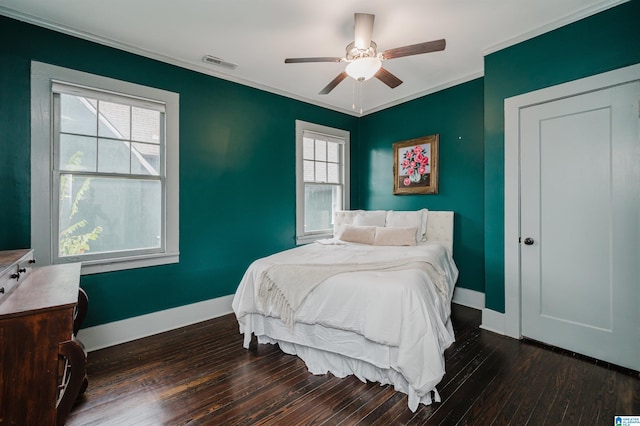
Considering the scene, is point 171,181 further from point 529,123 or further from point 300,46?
point 529,123

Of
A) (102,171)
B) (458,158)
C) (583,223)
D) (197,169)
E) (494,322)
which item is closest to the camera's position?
(583,223)

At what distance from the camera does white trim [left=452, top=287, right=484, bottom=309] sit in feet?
11.6

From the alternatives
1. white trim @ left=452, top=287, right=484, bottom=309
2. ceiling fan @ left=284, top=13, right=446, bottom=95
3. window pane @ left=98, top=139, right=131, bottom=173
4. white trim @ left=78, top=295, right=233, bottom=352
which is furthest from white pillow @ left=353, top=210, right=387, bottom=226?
window pane @ left=98, top=139, right=131, bottom=173

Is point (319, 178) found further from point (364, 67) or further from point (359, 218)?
point (364, 67)

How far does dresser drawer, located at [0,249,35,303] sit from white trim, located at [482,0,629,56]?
418 centimetres

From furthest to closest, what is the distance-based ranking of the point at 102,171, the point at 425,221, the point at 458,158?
the point at 425,221 → the point at 458,158 → the point at 102,171

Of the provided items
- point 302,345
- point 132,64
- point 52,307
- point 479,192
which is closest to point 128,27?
point 132,64

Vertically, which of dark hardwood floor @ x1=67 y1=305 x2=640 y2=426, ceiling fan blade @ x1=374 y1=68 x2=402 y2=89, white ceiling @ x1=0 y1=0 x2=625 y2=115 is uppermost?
white ceiling @ x1=0 y1=0 x2=625 y2=115

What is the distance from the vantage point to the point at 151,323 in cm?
292

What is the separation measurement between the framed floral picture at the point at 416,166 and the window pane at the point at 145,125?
3.24 m

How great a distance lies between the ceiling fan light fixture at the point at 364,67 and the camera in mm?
2250

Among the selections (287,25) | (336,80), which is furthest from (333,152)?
(287,25)

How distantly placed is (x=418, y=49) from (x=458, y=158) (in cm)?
201

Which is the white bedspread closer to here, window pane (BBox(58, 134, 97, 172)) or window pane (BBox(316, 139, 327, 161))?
window pane (BBox(58, 134, 97, 172))
